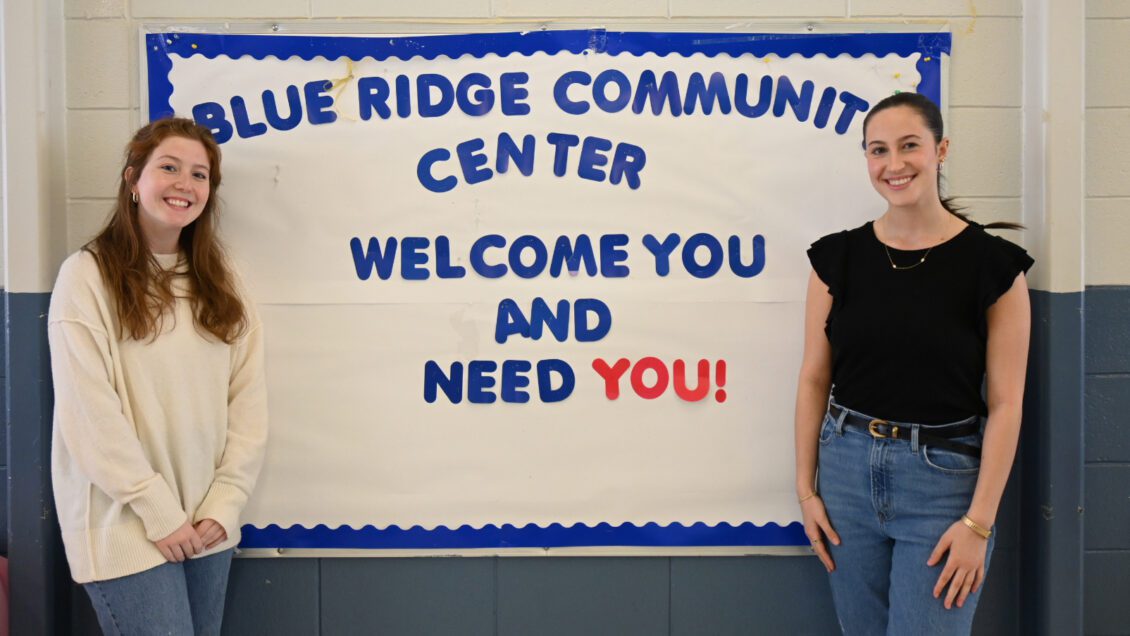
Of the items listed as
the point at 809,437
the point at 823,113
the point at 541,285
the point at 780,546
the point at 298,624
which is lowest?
the point at 298,624

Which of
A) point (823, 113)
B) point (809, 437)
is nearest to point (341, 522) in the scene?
point (809, 437)

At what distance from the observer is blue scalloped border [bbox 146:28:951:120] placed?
2.04 m

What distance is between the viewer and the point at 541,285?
205cm

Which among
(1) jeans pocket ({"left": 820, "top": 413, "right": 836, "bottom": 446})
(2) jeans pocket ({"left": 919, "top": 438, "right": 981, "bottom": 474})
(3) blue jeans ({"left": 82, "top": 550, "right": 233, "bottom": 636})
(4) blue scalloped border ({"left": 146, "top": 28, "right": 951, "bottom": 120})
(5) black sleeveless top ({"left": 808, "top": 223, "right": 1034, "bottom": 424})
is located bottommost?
(3) blue jeans ({"left": 82, "top": 550, "right": 233, "bottom": 636})

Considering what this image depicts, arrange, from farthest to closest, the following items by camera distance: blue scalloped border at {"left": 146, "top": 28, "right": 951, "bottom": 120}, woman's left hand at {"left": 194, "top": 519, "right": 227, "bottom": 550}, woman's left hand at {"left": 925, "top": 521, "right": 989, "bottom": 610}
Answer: blue scalloped border at {"left": 146, "top": 28, "right": 951, "bottom": 120}, woman's left hand at {"left": 194, "top": 519, "right": 227, "bottom": 550}, woman's left hand at {"left": 925, "top": 521, "right": 989, "bottom": 610}

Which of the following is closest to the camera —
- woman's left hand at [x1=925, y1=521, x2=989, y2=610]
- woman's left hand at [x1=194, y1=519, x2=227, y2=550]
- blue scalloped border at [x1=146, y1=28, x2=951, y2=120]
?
woman's left hand at [x1=925, y1=521, x2=989, y2=610]

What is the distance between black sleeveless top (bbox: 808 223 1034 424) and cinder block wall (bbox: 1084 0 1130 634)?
608mm

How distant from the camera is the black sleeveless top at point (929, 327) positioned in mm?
1609

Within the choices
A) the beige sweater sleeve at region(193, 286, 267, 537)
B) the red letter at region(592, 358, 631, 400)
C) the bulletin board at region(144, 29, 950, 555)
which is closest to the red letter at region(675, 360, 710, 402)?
the bulletin board at region(144, 29, 950, 555)

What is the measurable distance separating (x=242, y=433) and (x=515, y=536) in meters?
0.69

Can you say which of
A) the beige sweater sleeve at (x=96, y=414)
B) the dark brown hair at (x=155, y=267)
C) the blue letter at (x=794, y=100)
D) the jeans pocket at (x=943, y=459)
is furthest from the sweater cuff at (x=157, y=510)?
the blue letter at (x=794, y=100)

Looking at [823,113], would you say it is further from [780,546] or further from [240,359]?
[240,359]

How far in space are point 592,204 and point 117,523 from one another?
1232 millimetres

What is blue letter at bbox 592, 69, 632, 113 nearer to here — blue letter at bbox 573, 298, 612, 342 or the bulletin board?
the bulletin board
